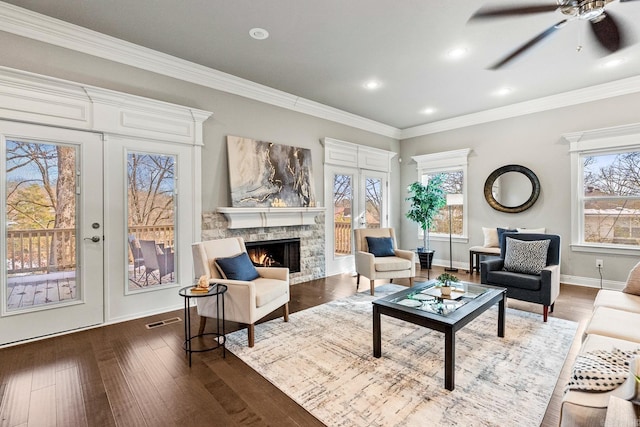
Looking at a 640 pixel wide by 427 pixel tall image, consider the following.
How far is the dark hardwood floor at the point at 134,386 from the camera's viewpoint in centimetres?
184

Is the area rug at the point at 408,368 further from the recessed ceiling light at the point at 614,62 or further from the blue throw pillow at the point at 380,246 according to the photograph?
the recessed ceiling light at the point at 614,62

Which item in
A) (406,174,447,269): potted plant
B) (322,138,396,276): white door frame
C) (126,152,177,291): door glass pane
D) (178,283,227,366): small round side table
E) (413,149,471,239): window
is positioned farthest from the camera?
(413,149,471,239): window

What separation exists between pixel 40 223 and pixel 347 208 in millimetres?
4446

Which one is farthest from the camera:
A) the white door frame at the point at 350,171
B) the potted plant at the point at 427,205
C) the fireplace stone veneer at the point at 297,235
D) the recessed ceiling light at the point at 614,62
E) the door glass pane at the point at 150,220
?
the potted plant at the point at 427,205

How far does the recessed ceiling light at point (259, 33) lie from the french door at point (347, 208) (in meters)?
2.63

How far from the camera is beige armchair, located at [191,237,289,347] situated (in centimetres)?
277

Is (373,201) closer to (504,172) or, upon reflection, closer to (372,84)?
(504,172)

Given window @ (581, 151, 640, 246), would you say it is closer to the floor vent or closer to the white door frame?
the white door frame

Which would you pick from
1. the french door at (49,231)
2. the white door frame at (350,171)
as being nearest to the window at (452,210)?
the white door frame at (350,171)

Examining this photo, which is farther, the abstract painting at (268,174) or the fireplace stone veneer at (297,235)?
the abstract painting at (268,174)

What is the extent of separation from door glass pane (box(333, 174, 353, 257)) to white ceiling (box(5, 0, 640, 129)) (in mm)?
1675

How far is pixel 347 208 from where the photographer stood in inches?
235

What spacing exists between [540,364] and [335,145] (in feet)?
14.2

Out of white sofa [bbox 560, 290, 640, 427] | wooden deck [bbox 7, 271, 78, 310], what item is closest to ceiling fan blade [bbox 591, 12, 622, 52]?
white sofa [bbox 560, 290, 640, 427]
